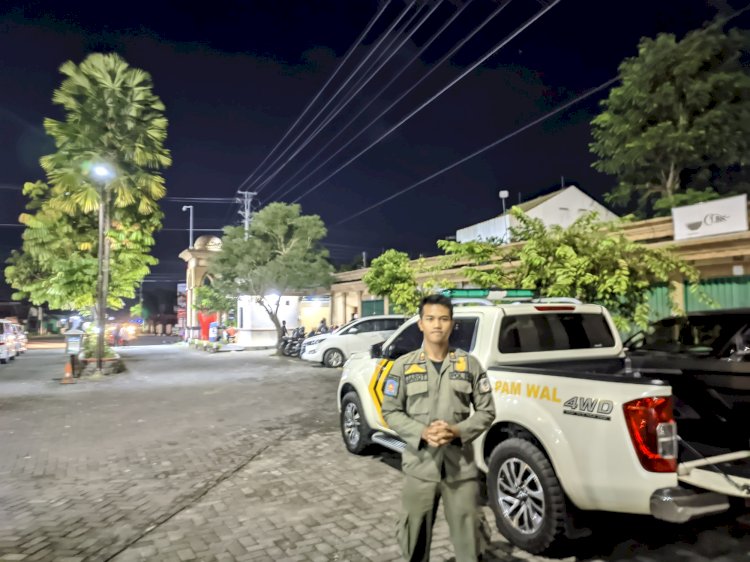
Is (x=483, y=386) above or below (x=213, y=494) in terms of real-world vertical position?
above

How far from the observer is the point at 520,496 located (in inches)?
153

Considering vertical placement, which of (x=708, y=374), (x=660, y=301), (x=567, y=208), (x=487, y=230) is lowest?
(x=708, y=374)

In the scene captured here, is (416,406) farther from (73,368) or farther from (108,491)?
(73,368)

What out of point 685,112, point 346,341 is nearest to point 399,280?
point 346,341

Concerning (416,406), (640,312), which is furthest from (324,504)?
(640,312)

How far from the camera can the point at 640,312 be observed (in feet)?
25.7

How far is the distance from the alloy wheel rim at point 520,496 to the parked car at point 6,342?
2248 cm

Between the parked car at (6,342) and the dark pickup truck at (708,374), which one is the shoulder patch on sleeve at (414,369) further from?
the parked car at (6,342)

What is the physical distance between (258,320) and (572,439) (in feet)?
88.5

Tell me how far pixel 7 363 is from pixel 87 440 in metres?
17.1

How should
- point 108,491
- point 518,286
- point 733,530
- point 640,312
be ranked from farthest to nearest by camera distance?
point 518,286 < point 640,312 < point 108,491 < point 733,530

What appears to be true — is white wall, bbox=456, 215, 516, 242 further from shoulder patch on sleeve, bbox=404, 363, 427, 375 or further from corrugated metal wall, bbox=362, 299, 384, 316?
shoulder patch on sleeve, bbox=404, 363, 427, 375

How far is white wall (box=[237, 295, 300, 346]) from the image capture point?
2886 cm

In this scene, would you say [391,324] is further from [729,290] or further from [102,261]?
[102,261]
